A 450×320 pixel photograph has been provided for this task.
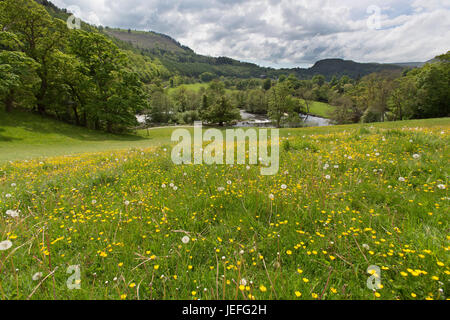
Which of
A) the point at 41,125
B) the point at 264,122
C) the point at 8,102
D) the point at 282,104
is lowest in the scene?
the point at 41,125

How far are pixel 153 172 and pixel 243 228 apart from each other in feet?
11.3

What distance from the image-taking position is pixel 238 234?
113 inches

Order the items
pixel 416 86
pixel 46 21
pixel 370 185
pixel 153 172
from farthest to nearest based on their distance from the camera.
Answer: pixel 416 86 < pixel 46 21 < pixel 153 172 < pixel 370 185

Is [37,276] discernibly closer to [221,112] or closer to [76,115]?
[76,115]

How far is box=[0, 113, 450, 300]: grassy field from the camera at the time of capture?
1.98 metres

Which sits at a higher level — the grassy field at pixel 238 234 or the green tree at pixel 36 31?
the green tree at pixel 36 31

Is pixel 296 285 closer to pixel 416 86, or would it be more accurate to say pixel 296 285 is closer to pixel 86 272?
pixel 86 272

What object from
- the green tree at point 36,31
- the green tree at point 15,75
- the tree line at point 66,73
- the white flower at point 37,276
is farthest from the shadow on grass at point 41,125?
the white flower at point 37,276

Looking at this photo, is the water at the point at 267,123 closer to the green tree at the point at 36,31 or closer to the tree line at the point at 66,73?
the tree line at the point at 66,73

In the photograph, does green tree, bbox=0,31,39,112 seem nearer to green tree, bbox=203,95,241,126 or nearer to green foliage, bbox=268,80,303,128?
green tree, bbox=203,95,241,126

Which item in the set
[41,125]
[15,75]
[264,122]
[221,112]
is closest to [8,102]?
[41,125]

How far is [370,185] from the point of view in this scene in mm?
3844

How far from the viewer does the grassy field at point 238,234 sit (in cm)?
198
